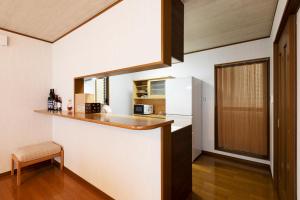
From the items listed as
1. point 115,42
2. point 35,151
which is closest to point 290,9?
point 115,42

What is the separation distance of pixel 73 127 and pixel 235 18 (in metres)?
2.89

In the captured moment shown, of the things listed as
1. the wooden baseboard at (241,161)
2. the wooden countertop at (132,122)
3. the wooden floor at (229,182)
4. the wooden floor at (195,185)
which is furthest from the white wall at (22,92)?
the wooden baseboard at (241,161)

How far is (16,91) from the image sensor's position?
2.57 meters

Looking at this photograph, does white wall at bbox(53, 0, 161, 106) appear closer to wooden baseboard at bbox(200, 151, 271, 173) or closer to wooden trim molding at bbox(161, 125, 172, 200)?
wooden trim molding at bbox(161, 125, 172, 200)

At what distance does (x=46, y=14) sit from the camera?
2.01 meters

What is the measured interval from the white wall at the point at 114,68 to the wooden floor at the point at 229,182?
3.24ft

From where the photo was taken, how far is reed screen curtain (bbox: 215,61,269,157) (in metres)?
3.00

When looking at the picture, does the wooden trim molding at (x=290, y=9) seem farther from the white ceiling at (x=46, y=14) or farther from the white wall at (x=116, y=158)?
the white ceiling at (x=46, y=14)

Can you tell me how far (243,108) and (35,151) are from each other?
377cm

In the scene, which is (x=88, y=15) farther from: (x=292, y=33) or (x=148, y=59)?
(x=292, y=33)

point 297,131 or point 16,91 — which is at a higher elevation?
point 16,91

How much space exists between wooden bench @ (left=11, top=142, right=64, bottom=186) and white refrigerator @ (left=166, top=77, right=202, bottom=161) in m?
2.13

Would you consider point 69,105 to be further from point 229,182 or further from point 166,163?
point 229,182

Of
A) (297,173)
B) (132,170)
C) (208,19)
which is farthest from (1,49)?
(297,173)
